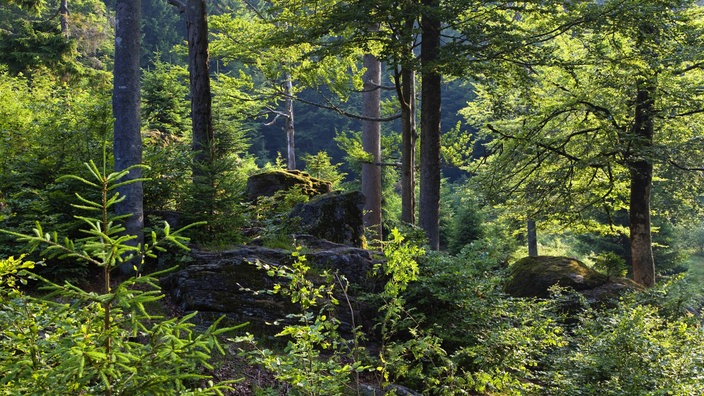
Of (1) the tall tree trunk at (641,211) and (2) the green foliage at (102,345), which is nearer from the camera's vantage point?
(2) the green foliage at (102,345)

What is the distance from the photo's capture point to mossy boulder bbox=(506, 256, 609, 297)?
9883 millimetres

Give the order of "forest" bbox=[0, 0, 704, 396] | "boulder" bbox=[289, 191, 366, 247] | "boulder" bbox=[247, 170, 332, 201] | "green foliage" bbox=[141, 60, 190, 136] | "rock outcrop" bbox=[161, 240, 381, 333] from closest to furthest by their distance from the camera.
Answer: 1. "forest" bbox=[0, 0, 704, 396]
2. "rock outcrop" bbox=[161, 240, 381, 333]
3. "boulder" bbox=[289, 191, 366, 247]
4. "boulder" bbox=[247, 170, 332, 201]
5. "green foliage" bbox=[141, 60, 190, 136]

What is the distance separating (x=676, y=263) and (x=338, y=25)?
2066cm

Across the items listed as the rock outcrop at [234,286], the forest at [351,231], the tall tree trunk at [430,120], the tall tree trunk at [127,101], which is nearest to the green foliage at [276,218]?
the forest at [351,231]

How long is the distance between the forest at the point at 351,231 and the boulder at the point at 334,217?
0.19 ft

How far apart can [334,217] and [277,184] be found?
310cm

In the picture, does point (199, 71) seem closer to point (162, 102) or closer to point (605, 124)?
point (162, 102)

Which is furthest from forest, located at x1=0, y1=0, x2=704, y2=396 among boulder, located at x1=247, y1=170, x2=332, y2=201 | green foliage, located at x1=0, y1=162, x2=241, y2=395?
boulder, located at x1=247, y1=170, x2=332, y2=201

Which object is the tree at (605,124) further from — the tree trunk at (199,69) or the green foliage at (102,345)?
the green foliage at (102,345)

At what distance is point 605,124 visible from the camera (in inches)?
425

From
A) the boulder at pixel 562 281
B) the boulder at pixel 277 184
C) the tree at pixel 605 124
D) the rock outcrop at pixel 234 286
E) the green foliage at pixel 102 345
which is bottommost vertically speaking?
the boulder at pixel 562 281

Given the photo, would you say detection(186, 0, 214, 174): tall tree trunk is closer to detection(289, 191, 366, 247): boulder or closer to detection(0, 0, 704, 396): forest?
detection(0, 0, 704, 396): forest

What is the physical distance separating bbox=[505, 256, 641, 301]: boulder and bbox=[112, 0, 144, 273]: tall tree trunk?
6.72m

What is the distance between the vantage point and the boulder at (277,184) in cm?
1091
